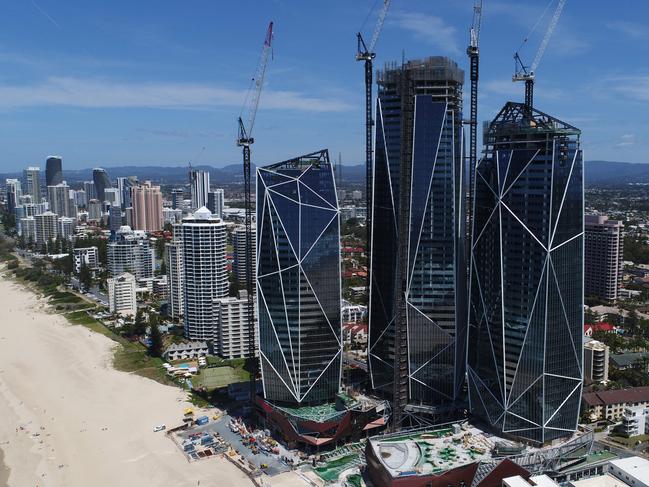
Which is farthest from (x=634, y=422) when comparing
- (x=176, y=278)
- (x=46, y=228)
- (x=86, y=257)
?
(x=46, y=228)

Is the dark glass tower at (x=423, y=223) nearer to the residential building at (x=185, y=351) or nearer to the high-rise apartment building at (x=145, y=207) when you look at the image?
the residential building at (x=185, y=351)

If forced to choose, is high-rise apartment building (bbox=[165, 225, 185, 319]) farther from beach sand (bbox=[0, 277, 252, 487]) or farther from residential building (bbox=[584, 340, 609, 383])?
residential building (bbox=[584, 340, 609, 383])

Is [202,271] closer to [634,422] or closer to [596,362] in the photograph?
[596,362]

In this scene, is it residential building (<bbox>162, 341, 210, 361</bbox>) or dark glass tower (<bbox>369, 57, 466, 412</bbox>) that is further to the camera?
residential building (<bbox>162, 341, 210, 361</bbox>)

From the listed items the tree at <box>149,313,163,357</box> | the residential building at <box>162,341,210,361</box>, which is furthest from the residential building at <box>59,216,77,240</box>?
the residential building at <box>162,341,210,361</box>

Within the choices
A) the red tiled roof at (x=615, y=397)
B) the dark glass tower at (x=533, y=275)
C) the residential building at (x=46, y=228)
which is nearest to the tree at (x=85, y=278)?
the residential building at (x=46, y=228)

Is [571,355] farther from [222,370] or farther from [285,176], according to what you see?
[222,370]
